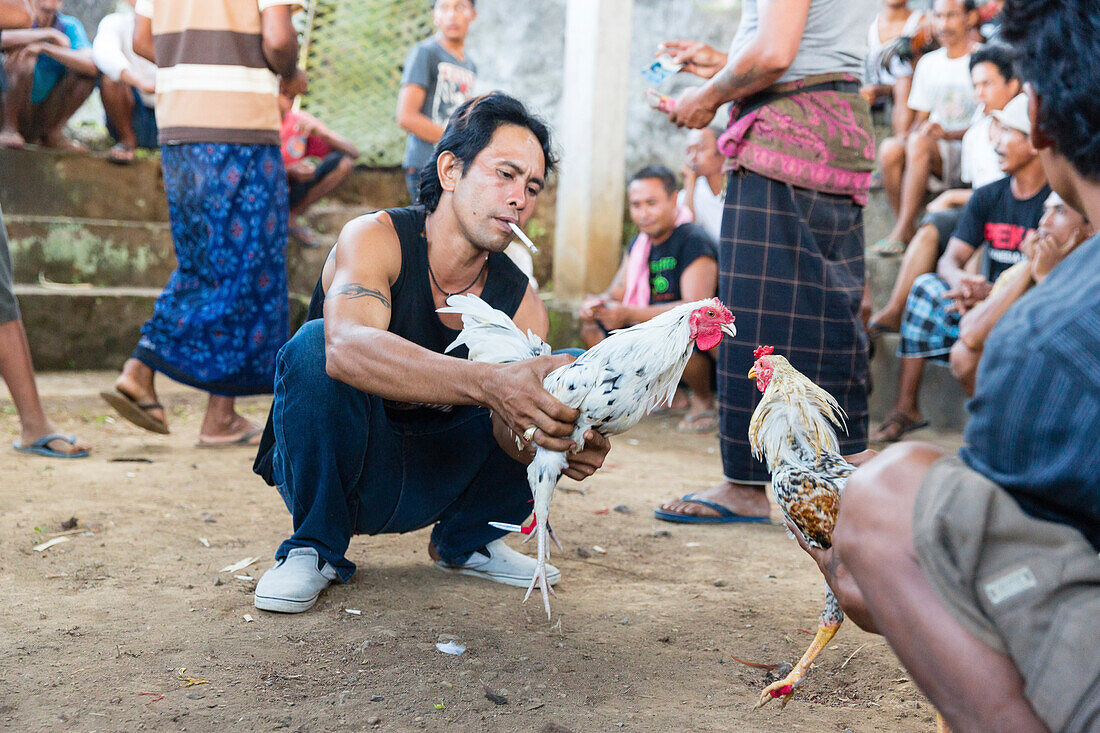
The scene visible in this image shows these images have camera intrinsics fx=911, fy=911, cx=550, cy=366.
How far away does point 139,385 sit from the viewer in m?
4.16

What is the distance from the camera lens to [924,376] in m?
5.66

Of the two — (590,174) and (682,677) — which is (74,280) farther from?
(682,677)

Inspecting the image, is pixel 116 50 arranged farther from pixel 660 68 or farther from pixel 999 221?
pixel 999 221

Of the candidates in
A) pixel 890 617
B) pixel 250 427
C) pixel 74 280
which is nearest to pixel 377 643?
pixel 890 617

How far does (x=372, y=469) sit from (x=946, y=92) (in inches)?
209

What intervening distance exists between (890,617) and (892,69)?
6.43 m

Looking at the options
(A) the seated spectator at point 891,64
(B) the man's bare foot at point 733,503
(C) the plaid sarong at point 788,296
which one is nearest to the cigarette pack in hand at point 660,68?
(C) the plaid sarong at point 788,296

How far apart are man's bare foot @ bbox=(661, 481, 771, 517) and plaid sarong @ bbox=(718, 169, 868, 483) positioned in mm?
114

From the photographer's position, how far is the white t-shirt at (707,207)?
19.9ft

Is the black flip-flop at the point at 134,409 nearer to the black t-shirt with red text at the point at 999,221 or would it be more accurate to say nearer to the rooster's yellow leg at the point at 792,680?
the rooster's yellow leg at the point at 792,680

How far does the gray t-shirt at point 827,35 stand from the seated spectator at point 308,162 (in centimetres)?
395

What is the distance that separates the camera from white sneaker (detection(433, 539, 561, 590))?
2713 millimetres

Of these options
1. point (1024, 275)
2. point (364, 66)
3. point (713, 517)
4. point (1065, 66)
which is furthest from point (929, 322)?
point (364, 66)

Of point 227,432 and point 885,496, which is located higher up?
point 885,496
